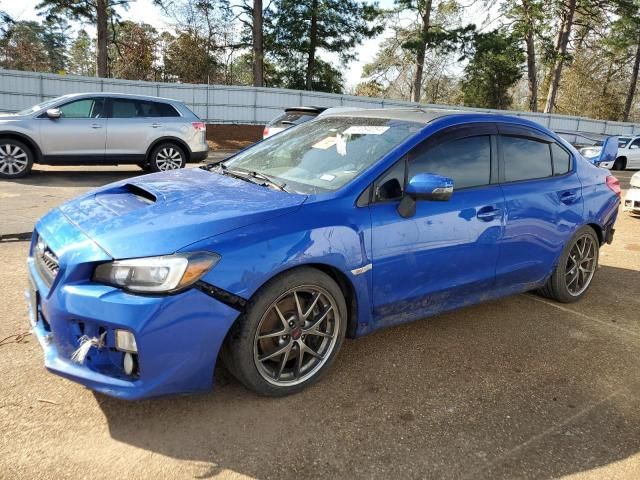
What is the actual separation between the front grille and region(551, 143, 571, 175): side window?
3.76 metres

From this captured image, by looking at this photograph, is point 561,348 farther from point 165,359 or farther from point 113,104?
point 113,104

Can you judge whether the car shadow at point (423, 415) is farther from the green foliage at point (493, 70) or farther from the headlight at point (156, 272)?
the green foliage at point (493, 70)

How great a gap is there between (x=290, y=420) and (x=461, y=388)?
43.5 inches

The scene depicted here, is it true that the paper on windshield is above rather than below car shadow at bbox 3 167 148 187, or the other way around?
above

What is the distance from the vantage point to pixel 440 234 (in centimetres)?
340

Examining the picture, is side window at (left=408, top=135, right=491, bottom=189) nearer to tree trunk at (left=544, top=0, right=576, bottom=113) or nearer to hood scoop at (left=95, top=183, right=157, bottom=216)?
hood scoop at (left=95, top=183, right=157, bottom=216)

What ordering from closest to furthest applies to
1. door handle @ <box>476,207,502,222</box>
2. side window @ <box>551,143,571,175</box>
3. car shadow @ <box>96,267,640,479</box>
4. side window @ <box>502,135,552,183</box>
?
1. car shadow @ <box>96,267,640,479</box>
2. door handle @ <box>476,207,502,222</box>
3. side window @ <box>502,135,552,183</box>
4. side window @ <box>551,143,571,175</box>

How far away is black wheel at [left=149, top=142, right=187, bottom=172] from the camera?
11.2 meters

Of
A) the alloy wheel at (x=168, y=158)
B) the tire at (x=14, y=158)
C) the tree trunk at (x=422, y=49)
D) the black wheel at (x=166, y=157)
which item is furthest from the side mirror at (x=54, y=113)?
the tree trunk at (x=422, y=49)

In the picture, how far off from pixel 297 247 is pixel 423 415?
1.16 m

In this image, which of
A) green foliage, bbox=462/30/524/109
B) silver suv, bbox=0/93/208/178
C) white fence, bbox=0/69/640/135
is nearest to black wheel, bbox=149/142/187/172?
silver suv, bbox=0/93/208/178

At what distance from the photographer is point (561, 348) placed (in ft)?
12.7

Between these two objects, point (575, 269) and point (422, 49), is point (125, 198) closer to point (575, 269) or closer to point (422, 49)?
point (575, 269)

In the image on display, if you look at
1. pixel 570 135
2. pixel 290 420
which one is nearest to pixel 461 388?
pixel 290 420
